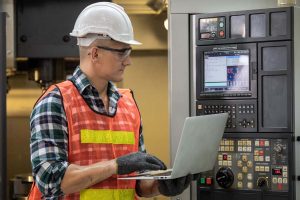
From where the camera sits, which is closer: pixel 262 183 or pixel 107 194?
pixel 107 194

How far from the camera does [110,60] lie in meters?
2.54

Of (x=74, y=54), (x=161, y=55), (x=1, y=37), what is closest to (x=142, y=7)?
(x=161, y=55)

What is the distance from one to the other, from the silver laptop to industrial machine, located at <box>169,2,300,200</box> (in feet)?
1.20

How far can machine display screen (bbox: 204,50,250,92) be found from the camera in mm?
3047

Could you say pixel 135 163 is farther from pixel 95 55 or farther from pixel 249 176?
pixel 249 176

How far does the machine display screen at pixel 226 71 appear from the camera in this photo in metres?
3.05

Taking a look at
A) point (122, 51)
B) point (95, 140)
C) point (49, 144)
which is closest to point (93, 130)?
point (95, 140)

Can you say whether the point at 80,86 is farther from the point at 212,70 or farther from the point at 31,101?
the point at 31,101

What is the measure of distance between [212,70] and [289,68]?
1.20 feet

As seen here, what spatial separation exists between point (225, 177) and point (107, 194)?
2.47 ft

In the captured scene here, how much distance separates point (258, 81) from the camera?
302cm

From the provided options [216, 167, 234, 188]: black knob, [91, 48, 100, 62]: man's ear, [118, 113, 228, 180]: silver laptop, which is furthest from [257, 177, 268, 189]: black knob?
[91, 48, 100, 62]: man's ear

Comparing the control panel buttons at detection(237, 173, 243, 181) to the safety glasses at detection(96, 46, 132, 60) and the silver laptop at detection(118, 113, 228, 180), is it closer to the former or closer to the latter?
the silver laptop at detection(118, 113, 228, 180)

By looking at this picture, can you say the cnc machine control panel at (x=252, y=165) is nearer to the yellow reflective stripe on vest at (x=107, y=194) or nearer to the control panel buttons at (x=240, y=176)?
the control panel buttons at (x=240, y=176)
